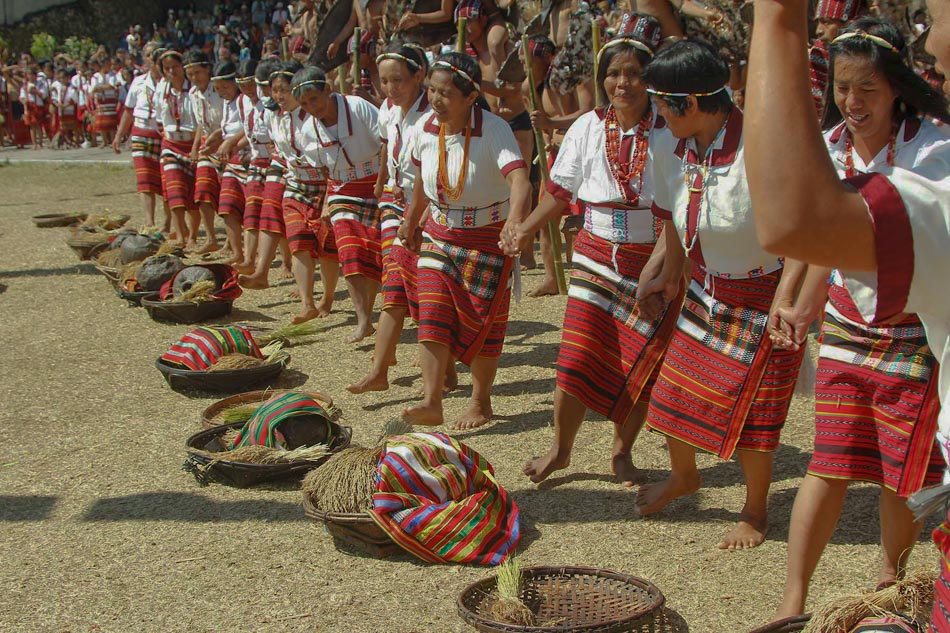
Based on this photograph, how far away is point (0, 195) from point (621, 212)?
15.2 metres

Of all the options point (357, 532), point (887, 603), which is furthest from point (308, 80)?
point (887, 603)

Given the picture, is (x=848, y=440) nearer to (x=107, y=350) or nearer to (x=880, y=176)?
(x=880, y=176)

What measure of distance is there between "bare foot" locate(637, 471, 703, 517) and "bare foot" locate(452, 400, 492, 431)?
4.58 ft

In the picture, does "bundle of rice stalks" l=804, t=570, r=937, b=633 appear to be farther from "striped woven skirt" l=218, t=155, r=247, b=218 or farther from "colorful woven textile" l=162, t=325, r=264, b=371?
"striped woven skirt" l=218, t=155, r=247, b=218

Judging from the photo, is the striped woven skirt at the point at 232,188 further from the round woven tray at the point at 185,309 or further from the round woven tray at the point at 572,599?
the round woven tray at the point at 572,599

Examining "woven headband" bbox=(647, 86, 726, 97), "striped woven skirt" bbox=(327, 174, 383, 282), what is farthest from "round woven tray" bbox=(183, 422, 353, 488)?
"striped woven skirt" bbox=(327, 174, 383, 282)

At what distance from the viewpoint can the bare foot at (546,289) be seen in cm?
831

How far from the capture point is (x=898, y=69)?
2.98 meters

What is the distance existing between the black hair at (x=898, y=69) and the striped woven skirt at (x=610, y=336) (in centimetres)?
141

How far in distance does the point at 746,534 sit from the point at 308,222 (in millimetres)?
4712

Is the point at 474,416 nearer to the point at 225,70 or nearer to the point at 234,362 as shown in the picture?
the point at 234,362

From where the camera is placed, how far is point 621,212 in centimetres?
429

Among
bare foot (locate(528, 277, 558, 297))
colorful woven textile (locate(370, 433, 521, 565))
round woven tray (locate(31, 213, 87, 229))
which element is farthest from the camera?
round woven tray (locate(31, 213, 87, 229))

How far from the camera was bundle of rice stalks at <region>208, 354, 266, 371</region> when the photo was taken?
19.9 feet
